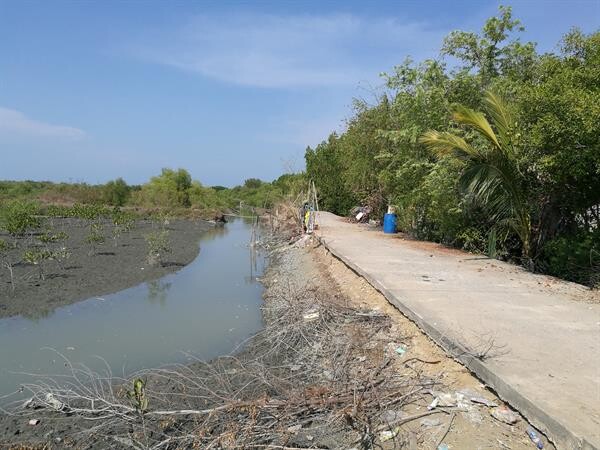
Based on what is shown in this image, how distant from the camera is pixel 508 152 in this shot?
995cm

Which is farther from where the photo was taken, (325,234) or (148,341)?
(325,234)

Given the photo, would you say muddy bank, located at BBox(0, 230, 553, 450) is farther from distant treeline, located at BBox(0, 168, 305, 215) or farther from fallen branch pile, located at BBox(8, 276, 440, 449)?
distant treeline, located at BBox(0, 168, 305, 215)

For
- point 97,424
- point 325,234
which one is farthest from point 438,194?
point 97,424

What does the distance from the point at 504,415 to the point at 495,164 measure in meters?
7.13

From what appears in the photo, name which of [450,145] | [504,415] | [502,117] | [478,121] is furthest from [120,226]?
[504,415]

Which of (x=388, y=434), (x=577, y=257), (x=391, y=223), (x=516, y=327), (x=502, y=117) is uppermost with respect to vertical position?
(x=502, y=117)

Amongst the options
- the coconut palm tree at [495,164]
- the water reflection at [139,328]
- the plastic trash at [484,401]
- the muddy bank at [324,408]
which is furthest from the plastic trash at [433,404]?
the coconut palm tree at [495,164]

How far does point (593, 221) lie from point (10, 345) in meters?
11.0

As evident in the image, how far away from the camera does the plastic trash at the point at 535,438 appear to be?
11.6ft

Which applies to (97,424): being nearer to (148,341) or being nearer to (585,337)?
(148,341)

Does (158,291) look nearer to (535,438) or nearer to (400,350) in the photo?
(400,350)

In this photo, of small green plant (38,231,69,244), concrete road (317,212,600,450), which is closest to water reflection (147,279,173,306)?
small green plant (38,231,69,244)

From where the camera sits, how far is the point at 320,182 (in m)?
31.3

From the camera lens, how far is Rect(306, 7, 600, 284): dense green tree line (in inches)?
334
